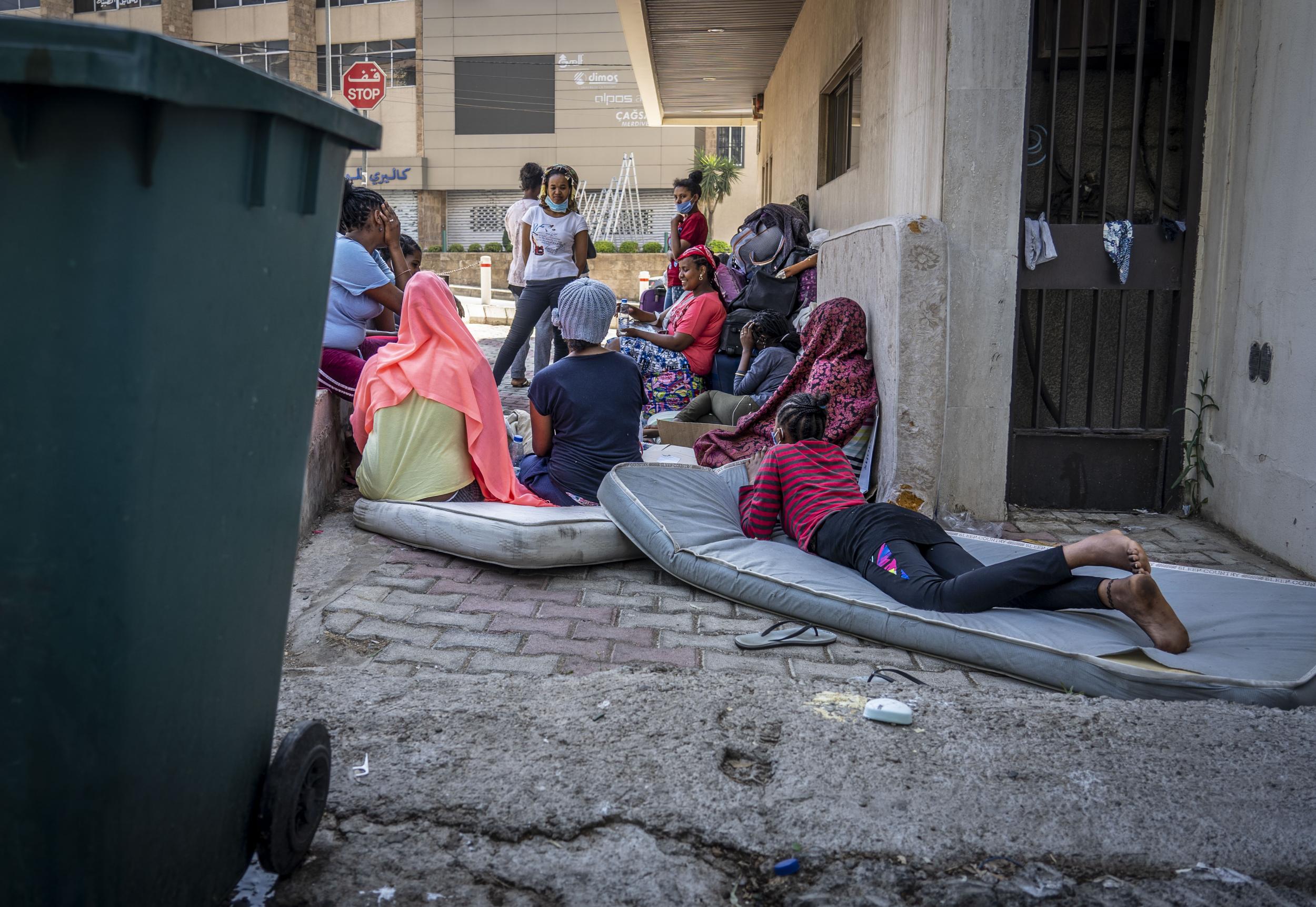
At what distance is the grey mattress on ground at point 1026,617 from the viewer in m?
3.00

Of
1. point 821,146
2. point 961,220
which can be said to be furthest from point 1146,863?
point 821,146

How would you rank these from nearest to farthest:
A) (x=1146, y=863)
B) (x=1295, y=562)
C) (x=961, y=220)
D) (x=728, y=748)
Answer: (x=1146, y=863)
(x=728, y=748)
(x=1295, y=562)
(x=961, y=220)

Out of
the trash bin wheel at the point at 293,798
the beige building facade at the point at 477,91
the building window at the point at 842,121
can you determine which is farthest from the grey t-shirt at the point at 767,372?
the beige building facade at the point at 477,91

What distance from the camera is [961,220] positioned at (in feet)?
16.9

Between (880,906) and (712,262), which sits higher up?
(712,262)

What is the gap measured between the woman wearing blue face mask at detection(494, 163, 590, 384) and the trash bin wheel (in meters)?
6.21

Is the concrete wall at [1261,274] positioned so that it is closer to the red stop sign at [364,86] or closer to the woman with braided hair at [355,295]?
the woman with braided hair at [355,295]

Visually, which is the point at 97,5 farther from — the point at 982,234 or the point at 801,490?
the point at 801,490

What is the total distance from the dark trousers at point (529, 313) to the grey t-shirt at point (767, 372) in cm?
195

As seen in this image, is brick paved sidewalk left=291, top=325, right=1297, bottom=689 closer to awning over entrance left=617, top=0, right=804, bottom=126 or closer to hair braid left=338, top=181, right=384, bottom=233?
hair braid left=338, top=181, right=384, bottom=233

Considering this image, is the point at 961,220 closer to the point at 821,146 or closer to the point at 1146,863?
the point at 1146,863

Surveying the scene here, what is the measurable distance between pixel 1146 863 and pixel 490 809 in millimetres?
1385

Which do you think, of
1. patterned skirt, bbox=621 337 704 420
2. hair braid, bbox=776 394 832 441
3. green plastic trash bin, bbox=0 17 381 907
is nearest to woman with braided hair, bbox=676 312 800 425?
patterned skirt, bbox=621 337 704 420

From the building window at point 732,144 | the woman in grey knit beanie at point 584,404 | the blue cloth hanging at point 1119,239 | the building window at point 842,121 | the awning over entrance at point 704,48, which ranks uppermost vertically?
the building window at point 732,144
